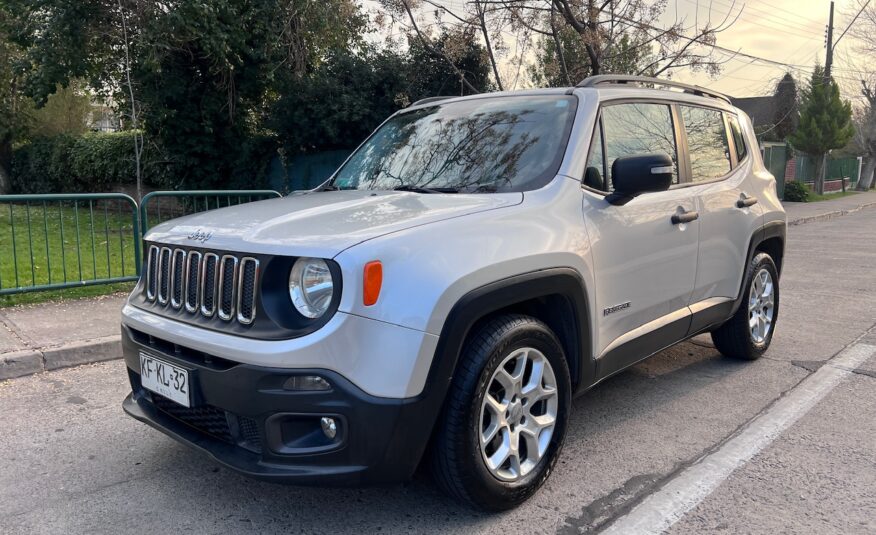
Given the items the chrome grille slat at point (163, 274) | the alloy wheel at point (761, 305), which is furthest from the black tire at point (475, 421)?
the alloy wheel at point (761, 305)

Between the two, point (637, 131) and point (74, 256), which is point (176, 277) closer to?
point (637, 131)

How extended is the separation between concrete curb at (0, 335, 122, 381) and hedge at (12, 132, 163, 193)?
12.3 meters

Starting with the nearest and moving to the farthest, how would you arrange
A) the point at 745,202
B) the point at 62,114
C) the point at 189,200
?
the point at 745,202 → the point at 189,200 → the point at 62,114

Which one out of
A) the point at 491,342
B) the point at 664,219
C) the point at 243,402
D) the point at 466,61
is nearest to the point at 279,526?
the point at 243,402

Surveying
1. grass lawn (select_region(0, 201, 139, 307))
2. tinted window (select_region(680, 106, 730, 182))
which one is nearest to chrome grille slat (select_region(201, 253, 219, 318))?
tinted window (select_region(680, 106, 730, 182))

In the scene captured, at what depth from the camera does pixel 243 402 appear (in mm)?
2484

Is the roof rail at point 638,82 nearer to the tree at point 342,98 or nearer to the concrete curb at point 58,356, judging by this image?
the concrete curb at point 58,356

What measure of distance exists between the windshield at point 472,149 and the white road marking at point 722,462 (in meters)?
1.53

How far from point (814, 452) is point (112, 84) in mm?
15475

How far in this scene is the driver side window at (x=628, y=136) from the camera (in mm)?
3500

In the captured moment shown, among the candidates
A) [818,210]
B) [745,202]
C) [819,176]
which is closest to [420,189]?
[745,202]

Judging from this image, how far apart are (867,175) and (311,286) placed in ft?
145

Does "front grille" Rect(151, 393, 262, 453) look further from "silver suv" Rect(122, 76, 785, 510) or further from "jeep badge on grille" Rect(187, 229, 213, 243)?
"jeep badge on grille" Rect(187, 229, 213, 243)

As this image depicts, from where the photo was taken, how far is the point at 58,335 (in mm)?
5523
